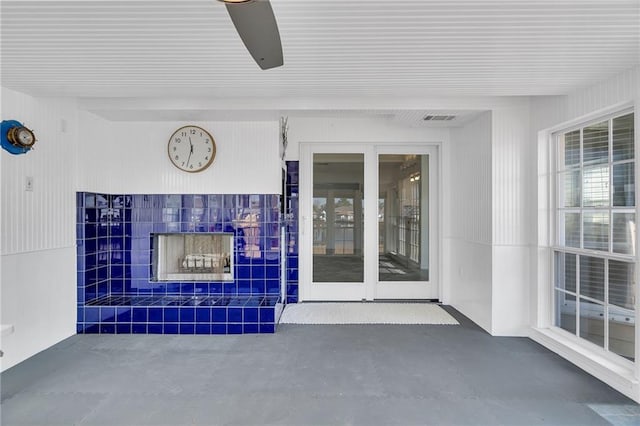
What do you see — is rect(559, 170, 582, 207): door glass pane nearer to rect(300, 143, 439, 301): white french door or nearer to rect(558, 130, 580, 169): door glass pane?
rect(558, 130, 580, 169): door glass pane

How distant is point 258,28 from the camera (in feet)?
4.47

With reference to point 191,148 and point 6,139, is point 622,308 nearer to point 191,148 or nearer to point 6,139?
point 191,148

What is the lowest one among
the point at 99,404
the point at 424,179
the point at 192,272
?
the point at 99,404

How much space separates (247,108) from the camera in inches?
125

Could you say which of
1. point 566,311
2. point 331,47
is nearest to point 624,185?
point 566,311

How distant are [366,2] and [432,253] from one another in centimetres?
342

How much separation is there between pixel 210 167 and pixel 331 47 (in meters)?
2.13

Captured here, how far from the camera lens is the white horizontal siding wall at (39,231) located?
2564mm

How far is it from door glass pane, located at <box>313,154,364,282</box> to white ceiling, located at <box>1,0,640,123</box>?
163cm

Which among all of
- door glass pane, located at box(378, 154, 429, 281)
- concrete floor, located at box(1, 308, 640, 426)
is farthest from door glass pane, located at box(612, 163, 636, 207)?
door glass pane, located at box(378, 154, 429, 281)

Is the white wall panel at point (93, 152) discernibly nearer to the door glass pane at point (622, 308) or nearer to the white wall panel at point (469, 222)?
the white wall panel at point (469, 222)

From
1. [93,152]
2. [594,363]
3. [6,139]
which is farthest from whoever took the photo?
[93,152]

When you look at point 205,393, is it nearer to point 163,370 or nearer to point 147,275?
point 163,370

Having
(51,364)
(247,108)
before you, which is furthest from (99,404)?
(247,108)
